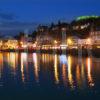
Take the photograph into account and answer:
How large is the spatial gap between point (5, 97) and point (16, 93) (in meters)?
1.59

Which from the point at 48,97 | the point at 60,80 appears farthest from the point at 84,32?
the point at 48,97

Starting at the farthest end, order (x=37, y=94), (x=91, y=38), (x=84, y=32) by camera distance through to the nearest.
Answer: (x=84, y=32), (x=91, y=38), (x=37, y=94)

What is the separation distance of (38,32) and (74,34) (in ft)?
124

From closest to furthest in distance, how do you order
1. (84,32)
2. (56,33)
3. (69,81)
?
(69,81), (84,32), (56,33)

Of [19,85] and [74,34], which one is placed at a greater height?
[74,34]

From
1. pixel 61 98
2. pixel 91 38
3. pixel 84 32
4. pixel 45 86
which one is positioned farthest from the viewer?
pixel 84 32

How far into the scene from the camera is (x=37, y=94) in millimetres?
23672

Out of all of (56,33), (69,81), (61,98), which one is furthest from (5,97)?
(56,33)

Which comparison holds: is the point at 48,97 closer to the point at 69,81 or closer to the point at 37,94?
the point at 37,94

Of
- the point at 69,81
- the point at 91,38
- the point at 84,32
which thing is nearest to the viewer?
the point at 69,81

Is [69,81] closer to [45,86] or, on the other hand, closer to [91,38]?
[45,86]

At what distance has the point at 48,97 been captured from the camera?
22.7 m

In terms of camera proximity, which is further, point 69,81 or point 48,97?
point 69,81

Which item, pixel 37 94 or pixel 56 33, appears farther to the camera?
pixel 56 33
